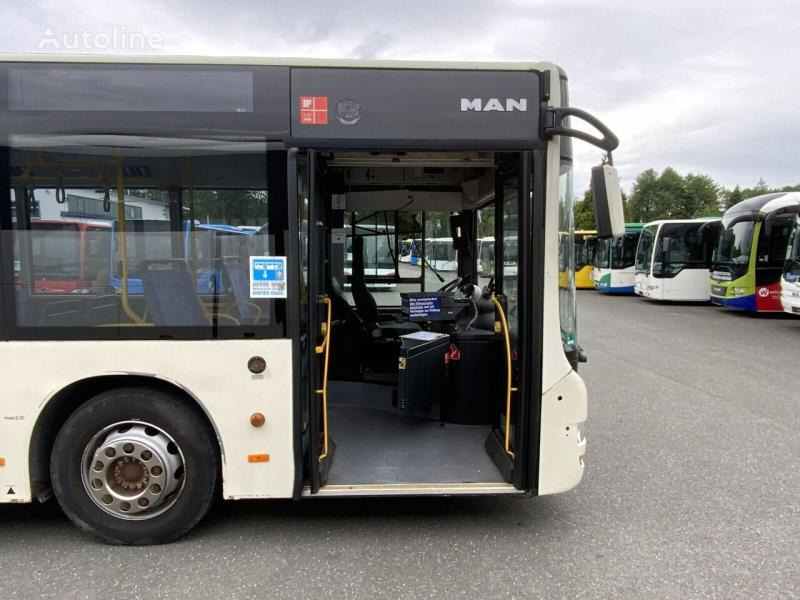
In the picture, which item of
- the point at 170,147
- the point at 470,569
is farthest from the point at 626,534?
the point at 170,147

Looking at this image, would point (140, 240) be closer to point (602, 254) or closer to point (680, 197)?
point (602, 254)

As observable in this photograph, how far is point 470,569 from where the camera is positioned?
A: 3.11m

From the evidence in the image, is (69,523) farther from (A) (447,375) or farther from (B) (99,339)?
(A) (447,375)

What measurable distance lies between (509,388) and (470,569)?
106 centimetres

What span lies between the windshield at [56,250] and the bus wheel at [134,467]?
726 millimetres

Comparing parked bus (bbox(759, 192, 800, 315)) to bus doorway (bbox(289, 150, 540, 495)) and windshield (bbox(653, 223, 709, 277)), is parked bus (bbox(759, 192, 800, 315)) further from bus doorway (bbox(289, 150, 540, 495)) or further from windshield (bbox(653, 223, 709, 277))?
bus doorway (bbox(289, 150, 540, 495))

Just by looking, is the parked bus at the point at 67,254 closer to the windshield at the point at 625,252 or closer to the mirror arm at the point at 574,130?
the mirror arm at the point at 574,130

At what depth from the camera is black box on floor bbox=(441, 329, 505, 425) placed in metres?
4.52

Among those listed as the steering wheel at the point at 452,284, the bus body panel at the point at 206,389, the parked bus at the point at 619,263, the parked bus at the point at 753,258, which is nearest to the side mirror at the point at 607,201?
the bus body panel at the point at 206,389

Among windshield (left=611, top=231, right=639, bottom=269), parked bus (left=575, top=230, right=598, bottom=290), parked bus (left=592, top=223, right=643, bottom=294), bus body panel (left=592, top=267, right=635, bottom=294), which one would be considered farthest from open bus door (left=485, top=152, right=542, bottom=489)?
parked bus (left=575, top=230, right=598, bottom=290)

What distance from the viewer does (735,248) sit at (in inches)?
615

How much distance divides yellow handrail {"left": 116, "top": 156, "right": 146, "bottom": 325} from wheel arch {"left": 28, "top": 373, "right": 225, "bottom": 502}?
34 centimetres

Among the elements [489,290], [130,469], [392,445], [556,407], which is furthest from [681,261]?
[130,469]

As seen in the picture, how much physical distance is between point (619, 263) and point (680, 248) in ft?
14.0
